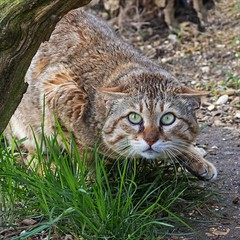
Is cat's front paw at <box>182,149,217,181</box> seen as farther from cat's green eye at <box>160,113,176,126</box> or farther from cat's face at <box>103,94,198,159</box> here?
cat's green eye at <box>160,113,176,126</box>

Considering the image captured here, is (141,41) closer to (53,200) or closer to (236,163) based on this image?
(236,163)

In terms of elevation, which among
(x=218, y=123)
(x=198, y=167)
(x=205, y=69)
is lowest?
(x=218, y=123)

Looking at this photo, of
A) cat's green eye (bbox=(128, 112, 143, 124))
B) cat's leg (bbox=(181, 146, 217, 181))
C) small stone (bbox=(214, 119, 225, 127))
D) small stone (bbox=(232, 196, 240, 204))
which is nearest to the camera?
cat's green eye (bbox=(128, 112, 143, 124))

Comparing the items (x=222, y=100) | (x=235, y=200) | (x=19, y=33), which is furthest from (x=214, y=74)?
(x=19, y=33)

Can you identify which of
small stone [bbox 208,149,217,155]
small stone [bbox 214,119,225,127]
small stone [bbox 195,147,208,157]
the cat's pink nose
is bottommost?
small stone [bbox 214,119,225,127]

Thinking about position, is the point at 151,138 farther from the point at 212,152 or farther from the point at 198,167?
the point at 212,152

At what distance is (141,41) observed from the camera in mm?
8344

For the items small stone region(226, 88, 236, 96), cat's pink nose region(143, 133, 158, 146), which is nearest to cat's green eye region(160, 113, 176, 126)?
cat's pink nose region(143, 133, 158, 146)

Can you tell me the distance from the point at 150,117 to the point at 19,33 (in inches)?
44.5

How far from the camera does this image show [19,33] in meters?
3.58

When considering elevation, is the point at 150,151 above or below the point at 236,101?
above

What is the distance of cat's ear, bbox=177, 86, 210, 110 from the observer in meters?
4.53

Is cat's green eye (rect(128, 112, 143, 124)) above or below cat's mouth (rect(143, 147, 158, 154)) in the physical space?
above

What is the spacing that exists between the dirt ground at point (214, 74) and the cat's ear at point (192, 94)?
0.47 metres
